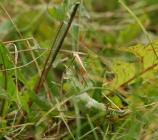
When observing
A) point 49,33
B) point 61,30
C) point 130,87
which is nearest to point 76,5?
point 61,30

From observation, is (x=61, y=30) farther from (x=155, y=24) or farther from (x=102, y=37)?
(x=155, y=24)

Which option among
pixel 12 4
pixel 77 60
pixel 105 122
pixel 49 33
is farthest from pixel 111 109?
pixel 12 4

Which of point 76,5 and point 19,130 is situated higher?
point 76,5

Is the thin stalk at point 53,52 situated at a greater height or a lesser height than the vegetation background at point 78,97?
greater

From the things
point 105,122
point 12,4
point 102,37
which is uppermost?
point 12,4

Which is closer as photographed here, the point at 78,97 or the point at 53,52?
the point at 78,97

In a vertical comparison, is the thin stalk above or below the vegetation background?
above

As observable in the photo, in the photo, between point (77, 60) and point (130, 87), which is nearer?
point (77, 60)

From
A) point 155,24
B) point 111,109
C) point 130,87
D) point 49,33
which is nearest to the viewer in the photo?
point 111,109

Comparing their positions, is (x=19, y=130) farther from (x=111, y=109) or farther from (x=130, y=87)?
(x=130, y=87)

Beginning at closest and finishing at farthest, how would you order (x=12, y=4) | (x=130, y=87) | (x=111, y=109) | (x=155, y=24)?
(x=111, y=109), (x=130, y=87), (x=12, y=4), (x=155, y=24)
